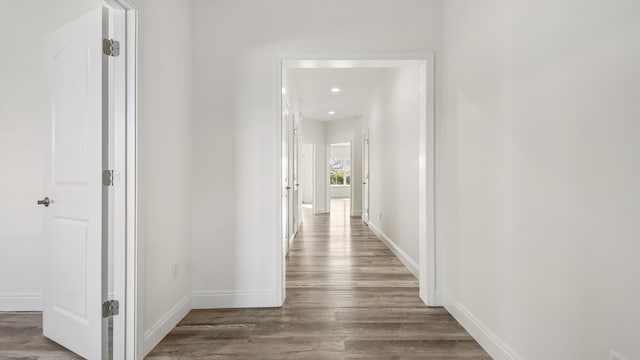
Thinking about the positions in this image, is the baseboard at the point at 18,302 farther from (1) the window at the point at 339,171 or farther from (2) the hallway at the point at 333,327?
(1) the window at the point at 339,171

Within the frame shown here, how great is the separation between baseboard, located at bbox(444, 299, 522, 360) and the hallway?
1.9 inches

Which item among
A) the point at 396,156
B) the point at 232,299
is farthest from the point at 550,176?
the point at 396,156

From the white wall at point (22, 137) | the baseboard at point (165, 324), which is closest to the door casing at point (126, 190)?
the baseboard at point (165, 324)

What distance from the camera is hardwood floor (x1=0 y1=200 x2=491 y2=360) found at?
204 cm

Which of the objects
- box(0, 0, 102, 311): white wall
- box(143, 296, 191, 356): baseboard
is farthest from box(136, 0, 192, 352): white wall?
box(0, 0, 102, 311): white wall

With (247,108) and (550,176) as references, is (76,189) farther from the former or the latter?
(550,176)

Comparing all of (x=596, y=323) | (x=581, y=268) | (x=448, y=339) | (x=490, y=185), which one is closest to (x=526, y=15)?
(x=490, y=185)

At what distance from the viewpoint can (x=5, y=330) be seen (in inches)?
92.3

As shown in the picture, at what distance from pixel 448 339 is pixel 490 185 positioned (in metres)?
1.08

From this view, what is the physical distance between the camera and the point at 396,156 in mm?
4527

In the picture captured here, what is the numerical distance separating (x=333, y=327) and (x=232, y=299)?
912 millimetres

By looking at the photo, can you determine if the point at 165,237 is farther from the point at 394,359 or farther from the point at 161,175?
→ the point at 394,359

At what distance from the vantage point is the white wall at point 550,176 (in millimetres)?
1189

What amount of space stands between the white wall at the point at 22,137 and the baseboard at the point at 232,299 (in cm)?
131
